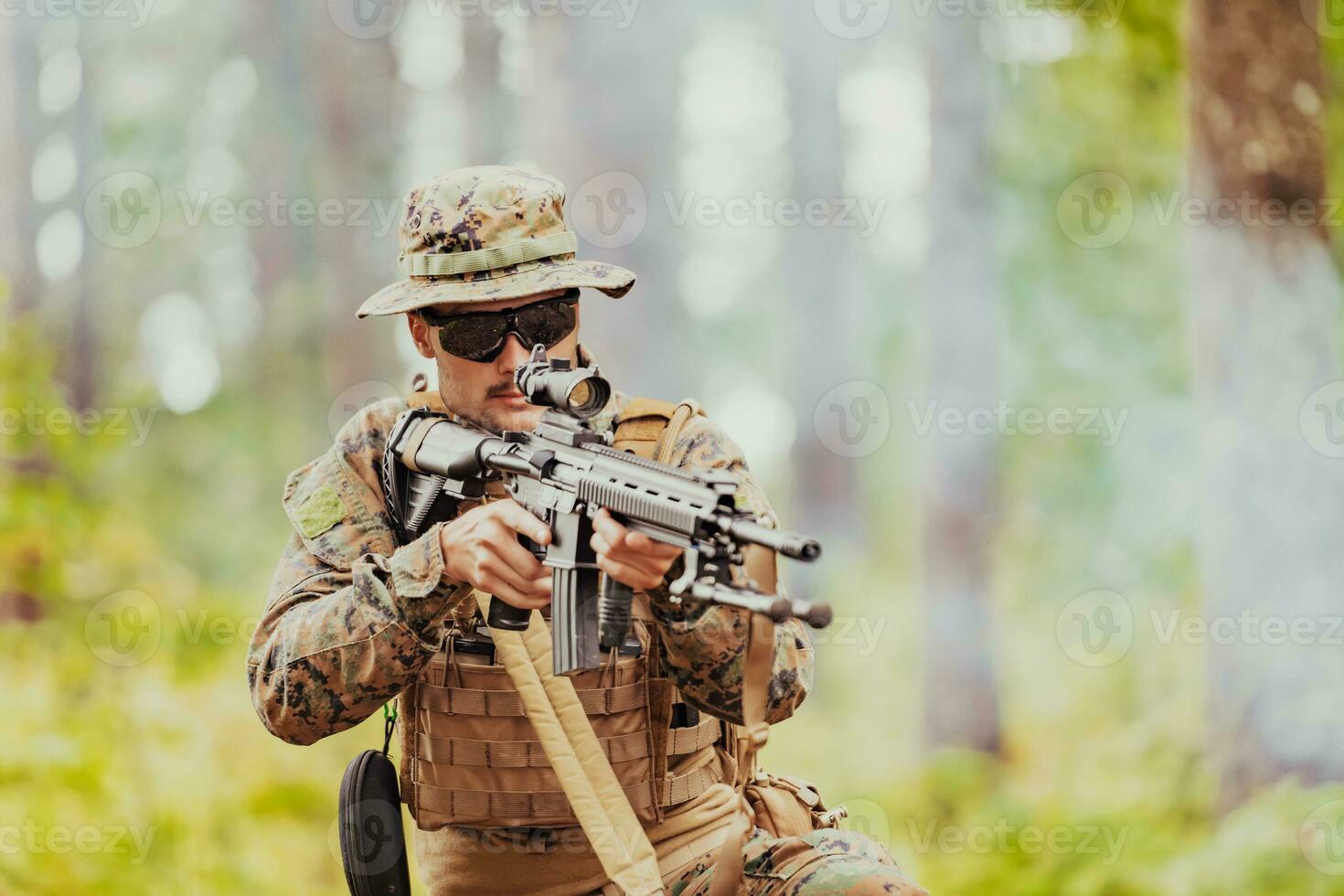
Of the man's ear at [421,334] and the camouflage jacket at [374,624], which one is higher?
the man's ear at [421,334]

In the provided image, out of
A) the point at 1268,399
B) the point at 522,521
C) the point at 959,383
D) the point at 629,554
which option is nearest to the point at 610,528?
the point at 629,554

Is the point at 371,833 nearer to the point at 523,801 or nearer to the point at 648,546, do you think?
the point at 523,801

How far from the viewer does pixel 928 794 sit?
895 cm

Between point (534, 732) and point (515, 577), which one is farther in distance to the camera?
point (534, 732)

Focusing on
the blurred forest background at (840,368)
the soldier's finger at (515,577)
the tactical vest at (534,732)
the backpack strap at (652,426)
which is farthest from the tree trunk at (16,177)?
the soldier's finger at (515,577)

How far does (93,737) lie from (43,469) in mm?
2066

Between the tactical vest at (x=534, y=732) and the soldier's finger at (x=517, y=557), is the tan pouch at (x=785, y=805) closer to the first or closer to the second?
the tactical vest at (x=534, y=732)

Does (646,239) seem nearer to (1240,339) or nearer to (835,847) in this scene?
(1240,339)

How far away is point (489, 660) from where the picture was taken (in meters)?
2.75

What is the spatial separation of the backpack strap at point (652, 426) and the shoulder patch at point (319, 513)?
2.16 feet

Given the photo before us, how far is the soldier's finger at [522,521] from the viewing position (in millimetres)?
2291

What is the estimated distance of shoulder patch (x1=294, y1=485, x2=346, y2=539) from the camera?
111 inches

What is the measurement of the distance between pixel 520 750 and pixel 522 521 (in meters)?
0.64

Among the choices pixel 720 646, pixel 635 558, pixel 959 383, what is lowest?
pixel 720 646
